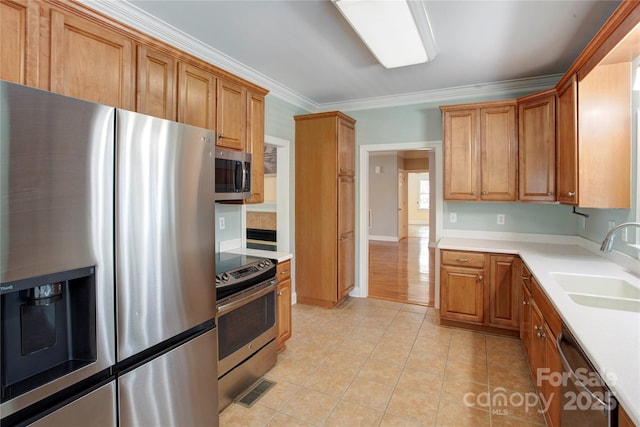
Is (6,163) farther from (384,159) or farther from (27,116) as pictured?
(384,159)

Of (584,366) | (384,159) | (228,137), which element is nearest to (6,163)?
(228,137)

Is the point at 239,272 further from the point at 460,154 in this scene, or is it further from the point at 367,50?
the point at 460,154

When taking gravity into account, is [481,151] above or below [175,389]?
above

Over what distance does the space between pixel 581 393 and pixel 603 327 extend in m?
0.28

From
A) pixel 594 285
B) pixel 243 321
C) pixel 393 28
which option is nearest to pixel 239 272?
pixel 243 321

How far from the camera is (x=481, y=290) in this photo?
3.35 metres

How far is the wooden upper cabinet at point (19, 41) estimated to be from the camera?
53.2 inches

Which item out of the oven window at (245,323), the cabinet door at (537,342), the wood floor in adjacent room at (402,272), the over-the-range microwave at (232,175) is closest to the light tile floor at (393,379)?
the cabinet door at (537,342)

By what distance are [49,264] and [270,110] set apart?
305 cm

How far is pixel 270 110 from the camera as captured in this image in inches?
151

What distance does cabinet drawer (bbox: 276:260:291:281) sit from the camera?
9.37ft

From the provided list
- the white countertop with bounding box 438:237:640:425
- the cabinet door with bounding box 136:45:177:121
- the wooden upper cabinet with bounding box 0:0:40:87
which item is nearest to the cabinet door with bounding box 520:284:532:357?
the white countertop with bounding box 438:237:640:425

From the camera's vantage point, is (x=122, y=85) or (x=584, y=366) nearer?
(x=584, y=366)

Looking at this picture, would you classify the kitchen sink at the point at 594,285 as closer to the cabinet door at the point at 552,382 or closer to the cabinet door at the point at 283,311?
the cabinet door at the point at 552,382
